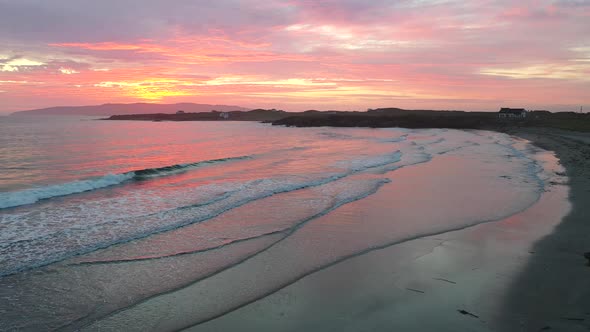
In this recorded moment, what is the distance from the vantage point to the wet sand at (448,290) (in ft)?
18.3

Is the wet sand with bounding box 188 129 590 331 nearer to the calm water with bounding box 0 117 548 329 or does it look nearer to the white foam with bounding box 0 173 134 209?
the calm water with bounding box 0 117 548 329

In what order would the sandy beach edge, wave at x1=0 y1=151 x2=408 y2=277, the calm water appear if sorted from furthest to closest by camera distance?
wave at x1=0 y1=151 x2=408 y2=277 → the calm water → the sandy beach edge

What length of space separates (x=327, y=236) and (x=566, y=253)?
16.6 feet

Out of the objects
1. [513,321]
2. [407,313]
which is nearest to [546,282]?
[513,321]

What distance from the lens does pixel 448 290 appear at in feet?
21.9

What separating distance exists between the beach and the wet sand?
32mm

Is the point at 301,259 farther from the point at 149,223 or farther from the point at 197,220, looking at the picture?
the point at 149,223

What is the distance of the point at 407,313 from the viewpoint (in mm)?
5902

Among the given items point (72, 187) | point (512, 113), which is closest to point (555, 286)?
point (72, 187)

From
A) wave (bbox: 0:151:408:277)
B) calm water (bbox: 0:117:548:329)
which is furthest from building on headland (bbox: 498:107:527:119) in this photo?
wave (bbox: 0:151:408:277)

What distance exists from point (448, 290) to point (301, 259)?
9.80 ft

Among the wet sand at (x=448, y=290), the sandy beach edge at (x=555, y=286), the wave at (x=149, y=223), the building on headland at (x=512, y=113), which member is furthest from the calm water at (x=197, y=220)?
Result: the building on headland at (x=512, y=113)

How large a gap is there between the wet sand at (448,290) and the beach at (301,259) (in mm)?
32

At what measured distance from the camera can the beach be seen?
587cm
